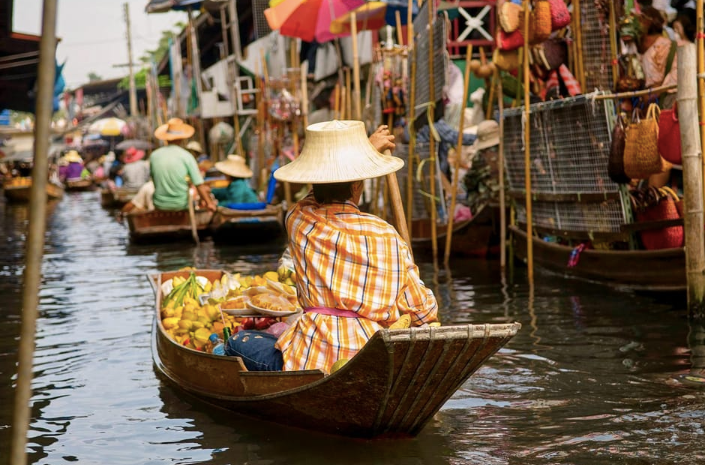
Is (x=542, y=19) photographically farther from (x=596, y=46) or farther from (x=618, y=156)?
(x=618, y=156)

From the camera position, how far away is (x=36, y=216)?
226 centimetres

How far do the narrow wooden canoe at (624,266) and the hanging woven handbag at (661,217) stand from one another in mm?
142

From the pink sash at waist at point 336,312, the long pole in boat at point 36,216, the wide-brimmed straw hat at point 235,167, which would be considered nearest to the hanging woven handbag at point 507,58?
the wide-brimmed straw hat at point 235,167

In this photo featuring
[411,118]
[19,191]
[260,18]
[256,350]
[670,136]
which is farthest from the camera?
[19,191]

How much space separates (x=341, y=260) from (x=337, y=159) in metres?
0.46

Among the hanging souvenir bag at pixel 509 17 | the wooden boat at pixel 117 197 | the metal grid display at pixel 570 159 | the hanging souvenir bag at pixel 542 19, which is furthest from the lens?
the wooden boat at pixel 117 197

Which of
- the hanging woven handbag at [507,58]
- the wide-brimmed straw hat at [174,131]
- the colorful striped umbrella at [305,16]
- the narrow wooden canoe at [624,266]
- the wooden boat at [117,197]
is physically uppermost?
the colorful striped umbrella at [305,16]

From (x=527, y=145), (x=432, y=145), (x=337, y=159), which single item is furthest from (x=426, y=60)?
(x=337, y=159)

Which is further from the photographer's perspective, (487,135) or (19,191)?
(19,191)

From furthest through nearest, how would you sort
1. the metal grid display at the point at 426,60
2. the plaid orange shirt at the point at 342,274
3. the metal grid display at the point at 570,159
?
the metal grid display at the point at 426,60
the metal grid display at the point at 570,159
the plaid orange shirt at the point at 342,274

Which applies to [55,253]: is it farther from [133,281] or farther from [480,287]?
[480,287]

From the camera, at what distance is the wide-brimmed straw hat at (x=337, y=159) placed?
166 inches

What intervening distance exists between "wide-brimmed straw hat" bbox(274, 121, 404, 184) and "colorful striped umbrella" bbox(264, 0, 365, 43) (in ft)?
31.5

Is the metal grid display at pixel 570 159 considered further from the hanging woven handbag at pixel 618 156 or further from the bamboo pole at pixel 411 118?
the bamboo pole at pixel 411 118
